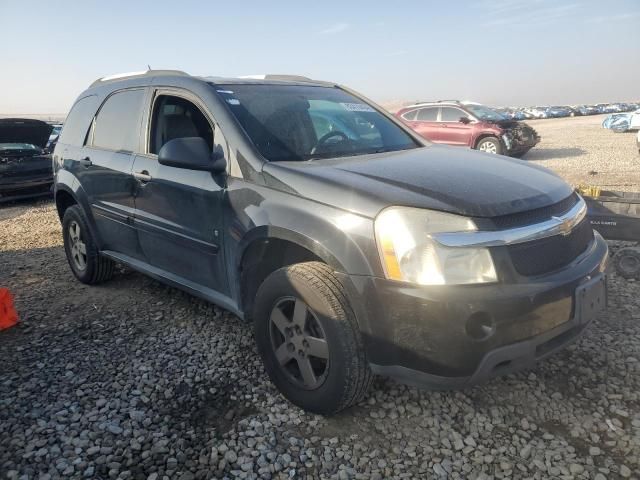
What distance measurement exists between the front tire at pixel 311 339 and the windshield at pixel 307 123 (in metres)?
0.78

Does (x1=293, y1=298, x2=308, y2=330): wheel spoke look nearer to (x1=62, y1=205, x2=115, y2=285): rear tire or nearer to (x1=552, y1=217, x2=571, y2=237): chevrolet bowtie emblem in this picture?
(x1=552, y1=217, x2=571, y2=237): chevrolet bowtie emblem

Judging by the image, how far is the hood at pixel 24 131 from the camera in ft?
27.7

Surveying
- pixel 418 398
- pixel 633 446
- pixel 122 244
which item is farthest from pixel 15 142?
pixel 633 446

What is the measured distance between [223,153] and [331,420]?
1.61 meters

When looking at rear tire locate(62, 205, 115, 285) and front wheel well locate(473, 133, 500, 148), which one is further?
front wheel well locate(473, 133, 500, 148)

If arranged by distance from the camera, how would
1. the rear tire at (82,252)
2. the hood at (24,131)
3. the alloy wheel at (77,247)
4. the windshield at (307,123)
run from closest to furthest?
the windshield at (307,123), the rear tire at (82,252), the alloy wheel at (77,247), the hood at (24,131)

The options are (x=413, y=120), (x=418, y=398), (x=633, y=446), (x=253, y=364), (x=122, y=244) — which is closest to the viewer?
(x=633, y=446)

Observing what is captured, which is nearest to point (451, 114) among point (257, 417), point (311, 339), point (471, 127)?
point (471, 127)

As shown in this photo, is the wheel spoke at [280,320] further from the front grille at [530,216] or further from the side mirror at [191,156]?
the front grille at [530,216]

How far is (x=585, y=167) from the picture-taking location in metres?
11.6

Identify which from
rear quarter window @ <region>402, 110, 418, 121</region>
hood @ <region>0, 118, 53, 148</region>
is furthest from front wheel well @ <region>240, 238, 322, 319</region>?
rear quarter window @ <region>402, 110, 418, 121</region>

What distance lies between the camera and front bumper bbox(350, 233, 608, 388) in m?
2.01

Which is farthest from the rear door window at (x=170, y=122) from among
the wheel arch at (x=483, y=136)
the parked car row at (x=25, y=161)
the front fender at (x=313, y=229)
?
the wheel arch at (x=483, y=136)

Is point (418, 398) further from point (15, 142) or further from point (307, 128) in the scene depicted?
point (15, 142)
